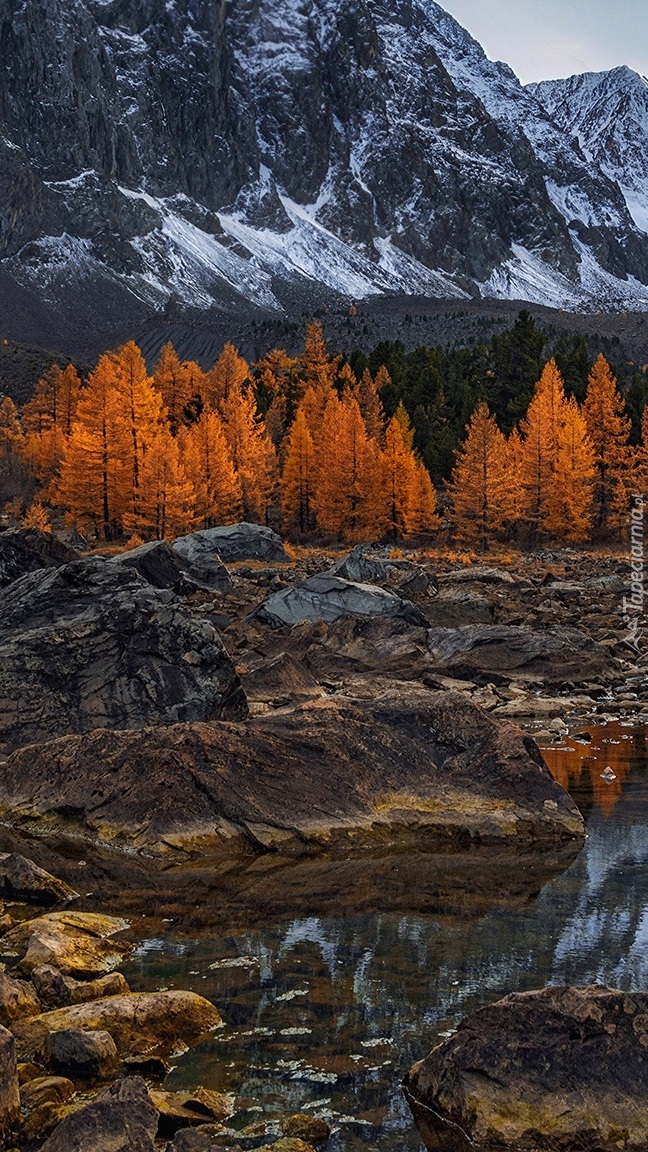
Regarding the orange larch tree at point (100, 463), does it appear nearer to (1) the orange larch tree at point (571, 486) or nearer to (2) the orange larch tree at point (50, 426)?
(2) the orange larch tree at point (50, 426)

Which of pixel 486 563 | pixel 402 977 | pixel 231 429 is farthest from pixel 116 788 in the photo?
pixel 231 429

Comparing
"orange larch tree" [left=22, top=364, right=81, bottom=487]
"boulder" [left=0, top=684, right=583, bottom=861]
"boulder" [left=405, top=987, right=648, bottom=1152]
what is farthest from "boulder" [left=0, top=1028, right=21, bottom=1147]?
"orange larch tree" [left=22, top=364, right=81, bottom=487]

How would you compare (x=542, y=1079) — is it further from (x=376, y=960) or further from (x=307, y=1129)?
(x=376, y=960)

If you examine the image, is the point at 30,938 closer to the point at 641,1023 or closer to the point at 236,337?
the point at 641,1023

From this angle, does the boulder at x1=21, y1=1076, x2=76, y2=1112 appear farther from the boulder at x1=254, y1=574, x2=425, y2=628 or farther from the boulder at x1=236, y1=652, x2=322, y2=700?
the boulder at x1=254, y1=574, x2=425, y2=628

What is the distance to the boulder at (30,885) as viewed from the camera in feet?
40.6

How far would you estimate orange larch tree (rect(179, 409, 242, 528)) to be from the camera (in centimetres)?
6750

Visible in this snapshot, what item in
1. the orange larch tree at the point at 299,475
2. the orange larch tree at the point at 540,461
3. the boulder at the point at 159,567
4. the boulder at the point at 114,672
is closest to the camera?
the boulder at the point at 114,672

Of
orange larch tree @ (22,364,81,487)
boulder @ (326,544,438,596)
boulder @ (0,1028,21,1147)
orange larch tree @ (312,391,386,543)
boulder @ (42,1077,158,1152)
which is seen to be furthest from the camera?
orange larch tree @ (22,364,81,487)

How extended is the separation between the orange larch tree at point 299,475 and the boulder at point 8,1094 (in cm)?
6551

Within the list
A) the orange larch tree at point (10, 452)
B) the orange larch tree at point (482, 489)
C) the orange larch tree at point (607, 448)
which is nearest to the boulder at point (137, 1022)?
the orange larch tree at point (482, 489)

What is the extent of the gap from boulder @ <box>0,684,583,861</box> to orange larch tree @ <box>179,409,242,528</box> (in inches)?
2003

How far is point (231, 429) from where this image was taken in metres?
74.9

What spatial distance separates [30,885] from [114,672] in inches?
274
